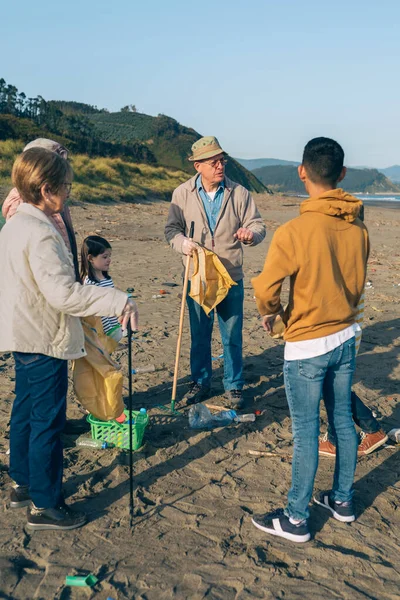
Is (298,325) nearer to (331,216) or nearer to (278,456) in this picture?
(331,216)

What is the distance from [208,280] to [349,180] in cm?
15377

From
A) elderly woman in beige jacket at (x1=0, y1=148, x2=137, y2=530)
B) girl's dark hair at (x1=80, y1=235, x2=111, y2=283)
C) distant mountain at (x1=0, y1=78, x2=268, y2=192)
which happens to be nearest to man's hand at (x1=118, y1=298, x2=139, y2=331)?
elderly woman in beige jacket at (x1=0, y1=148, x2=137, y2=530)

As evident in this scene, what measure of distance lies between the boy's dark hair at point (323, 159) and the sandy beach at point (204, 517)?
214 centimetres

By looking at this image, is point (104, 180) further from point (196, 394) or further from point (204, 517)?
point (204, 517)

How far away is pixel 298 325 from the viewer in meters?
3.23

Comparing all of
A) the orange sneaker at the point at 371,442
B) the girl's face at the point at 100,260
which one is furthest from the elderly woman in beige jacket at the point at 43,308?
the orange sneaker at the point at 371,442

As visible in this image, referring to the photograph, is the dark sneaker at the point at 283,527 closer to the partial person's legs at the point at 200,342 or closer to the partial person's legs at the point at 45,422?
the partial person's legs at the point at 45,422

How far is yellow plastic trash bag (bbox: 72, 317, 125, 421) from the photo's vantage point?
13.0ft

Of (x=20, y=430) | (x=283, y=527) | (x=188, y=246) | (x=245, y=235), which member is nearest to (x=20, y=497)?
(x=20, y=430)

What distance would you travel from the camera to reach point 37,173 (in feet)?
10.3

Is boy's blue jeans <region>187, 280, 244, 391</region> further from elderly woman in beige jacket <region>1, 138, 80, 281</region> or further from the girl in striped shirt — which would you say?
elderly woman in beige jacket <region>1, 138, 80, 281</region>

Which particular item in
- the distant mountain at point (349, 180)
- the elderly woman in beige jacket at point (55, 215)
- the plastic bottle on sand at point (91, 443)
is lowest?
the distant mountain at point (349, 180)

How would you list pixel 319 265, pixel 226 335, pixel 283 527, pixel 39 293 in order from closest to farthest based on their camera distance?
pixel 319 265, pixel 39 293, pixel 283 527, pixel 226 335

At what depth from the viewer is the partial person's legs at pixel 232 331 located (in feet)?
17.6
